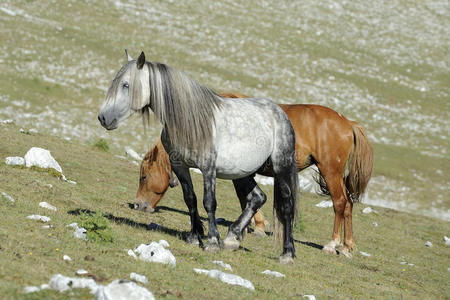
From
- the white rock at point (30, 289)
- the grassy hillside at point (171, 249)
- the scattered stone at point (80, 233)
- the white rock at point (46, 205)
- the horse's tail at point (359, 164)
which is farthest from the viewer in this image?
the horse's tail at point (359, 164)

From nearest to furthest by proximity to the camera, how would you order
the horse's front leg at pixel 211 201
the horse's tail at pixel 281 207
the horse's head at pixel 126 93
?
the horse's head at pixel 126 93 < the horse's front leg at pixel 211 201 < the horse's tail at pixel 281 207

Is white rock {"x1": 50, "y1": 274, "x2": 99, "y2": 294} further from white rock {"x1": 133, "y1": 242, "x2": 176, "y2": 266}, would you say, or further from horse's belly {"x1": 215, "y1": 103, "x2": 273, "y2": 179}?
horse's belly {"x1": 215, "y1": 103, "x2": 273, "y2": 179}

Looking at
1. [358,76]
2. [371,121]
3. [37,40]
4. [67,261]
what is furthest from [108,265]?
[358,76]

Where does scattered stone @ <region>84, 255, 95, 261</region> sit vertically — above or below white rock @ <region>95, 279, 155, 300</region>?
below

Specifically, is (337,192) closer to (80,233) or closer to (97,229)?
(97,229)

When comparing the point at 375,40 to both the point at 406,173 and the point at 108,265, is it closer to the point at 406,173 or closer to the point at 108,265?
the point at 406,173

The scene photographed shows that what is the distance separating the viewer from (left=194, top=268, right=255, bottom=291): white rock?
7.14 metres

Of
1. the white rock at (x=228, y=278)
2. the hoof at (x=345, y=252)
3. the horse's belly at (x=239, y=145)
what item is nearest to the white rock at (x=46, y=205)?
the horse's belly at (x=239, y=145)

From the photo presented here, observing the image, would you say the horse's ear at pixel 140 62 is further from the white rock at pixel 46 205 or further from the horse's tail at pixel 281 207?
the horse's tail at pixel 281 207

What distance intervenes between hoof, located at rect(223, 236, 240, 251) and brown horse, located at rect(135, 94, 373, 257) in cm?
437

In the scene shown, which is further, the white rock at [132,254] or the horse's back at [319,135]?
the horse's back at [319,135]

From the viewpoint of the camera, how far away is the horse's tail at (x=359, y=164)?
14234mm

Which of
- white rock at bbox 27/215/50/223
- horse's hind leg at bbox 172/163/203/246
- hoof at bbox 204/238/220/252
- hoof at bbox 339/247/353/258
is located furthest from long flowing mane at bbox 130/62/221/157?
hoof at bbox 339/247/353/258

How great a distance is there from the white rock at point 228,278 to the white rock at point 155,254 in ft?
1.30
